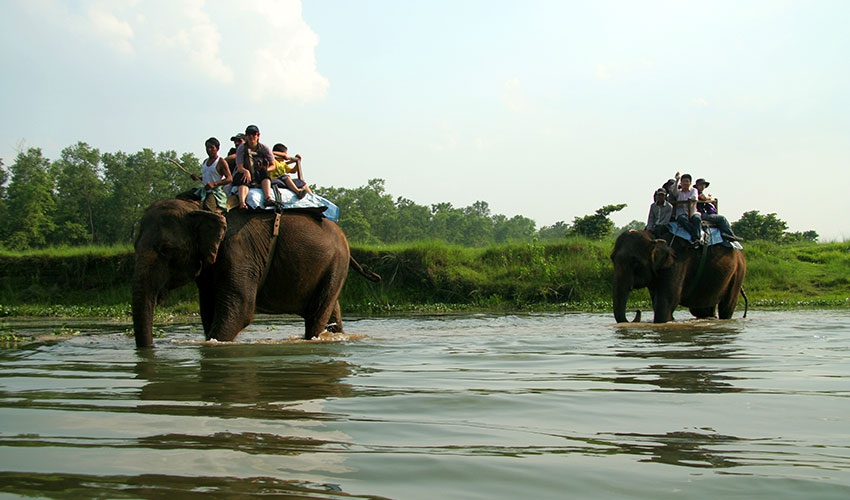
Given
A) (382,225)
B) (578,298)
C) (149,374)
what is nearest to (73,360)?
(149,374)

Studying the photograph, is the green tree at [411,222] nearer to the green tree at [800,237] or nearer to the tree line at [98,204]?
the tree line at [98,204]

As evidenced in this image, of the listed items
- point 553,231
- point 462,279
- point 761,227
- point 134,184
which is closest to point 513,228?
point 553,231

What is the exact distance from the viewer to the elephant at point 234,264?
787 cm

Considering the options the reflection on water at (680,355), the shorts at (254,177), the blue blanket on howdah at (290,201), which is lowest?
the reflection on water at (680,355)

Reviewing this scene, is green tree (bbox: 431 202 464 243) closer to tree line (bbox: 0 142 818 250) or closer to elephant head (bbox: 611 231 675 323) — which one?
tree line (bbox: 0 142 818 250)

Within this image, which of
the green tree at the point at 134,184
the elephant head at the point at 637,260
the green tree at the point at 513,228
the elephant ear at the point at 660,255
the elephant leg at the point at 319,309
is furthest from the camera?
the green tree at the point at 513,228

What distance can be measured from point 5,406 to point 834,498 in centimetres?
340

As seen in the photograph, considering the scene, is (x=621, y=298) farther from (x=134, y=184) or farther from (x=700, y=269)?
(x=134, y=184)

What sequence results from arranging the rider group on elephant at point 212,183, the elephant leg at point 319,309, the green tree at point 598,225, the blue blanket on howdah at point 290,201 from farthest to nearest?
the green tree at point 598,225, the elephant leg at point 319,309, the blue blanket on howdah at point 290,201, the rider group on elephant at point 212,183

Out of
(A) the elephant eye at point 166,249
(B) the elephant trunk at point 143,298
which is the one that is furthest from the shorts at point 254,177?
(B) the elephant trunk at point 143,298

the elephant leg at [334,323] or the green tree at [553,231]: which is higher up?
the green tree at [553,231]

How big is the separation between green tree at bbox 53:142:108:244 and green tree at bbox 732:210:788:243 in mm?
36632

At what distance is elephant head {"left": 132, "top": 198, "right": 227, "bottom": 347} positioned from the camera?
7.79 m

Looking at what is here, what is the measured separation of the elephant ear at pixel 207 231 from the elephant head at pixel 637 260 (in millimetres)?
6822
